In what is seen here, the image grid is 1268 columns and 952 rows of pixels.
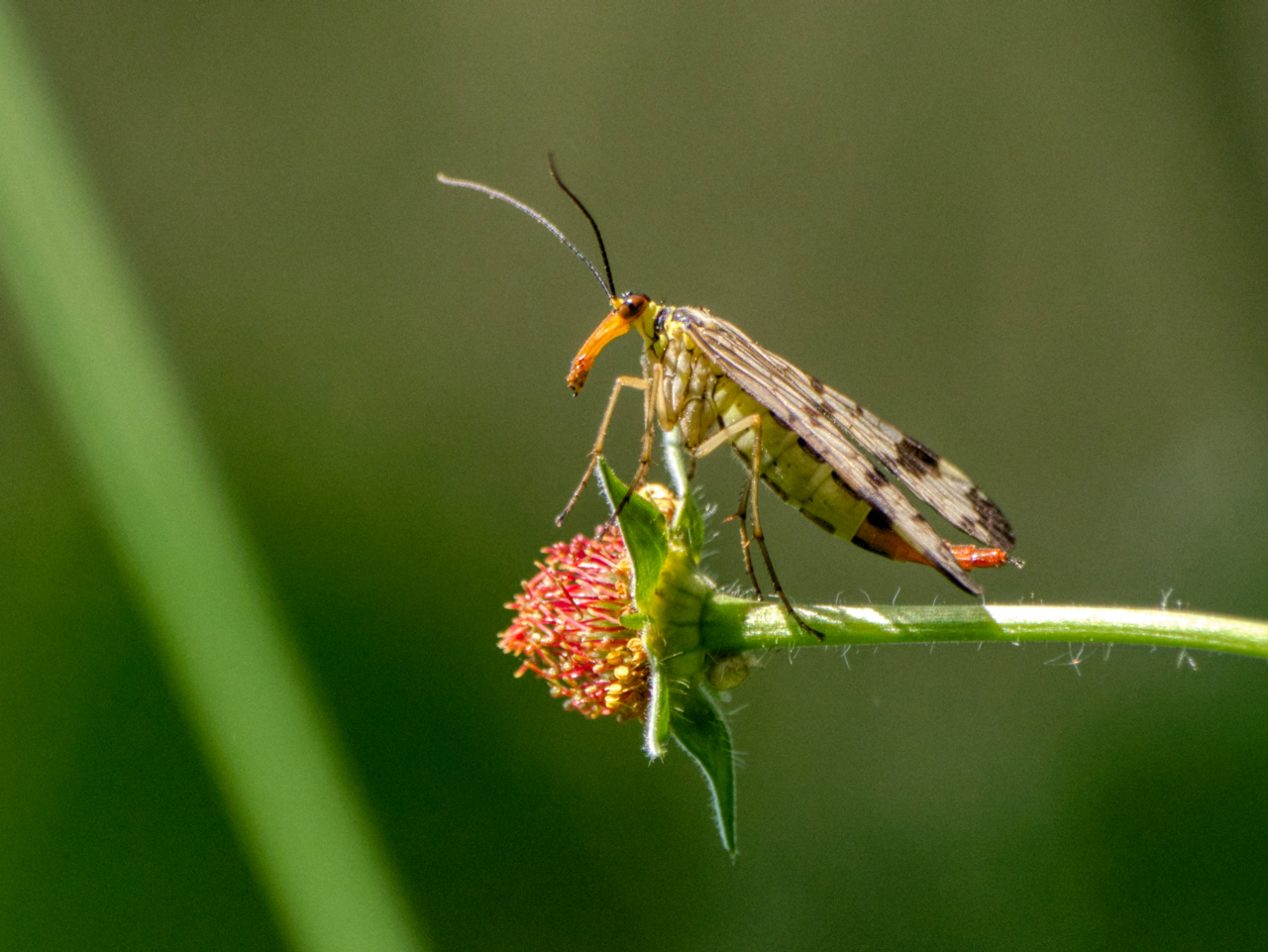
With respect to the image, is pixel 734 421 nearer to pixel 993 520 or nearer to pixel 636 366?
pixel 993 520

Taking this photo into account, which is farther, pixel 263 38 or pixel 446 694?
pixel 263 38

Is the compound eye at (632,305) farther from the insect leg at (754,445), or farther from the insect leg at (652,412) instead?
the insect leg at (754,445)

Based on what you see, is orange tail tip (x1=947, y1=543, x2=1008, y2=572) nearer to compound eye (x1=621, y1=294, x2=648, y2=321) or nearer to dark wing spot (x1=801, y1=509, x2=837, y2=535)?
dark wing spot (x1=801, y1=509, x2=837, y2=535)

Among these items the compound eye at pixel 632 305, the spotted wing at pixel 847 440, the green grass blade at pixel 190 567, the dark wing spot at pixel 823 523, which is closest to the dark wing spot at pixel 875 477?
the spotted wing at pixel 847 440

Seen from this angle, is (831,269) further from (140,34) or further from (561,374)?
(140,34)

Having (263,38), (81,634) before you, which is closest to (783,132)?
(263,38)

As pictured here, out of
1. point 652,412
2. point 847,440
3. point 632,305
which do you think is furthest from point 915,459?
point 632,305
